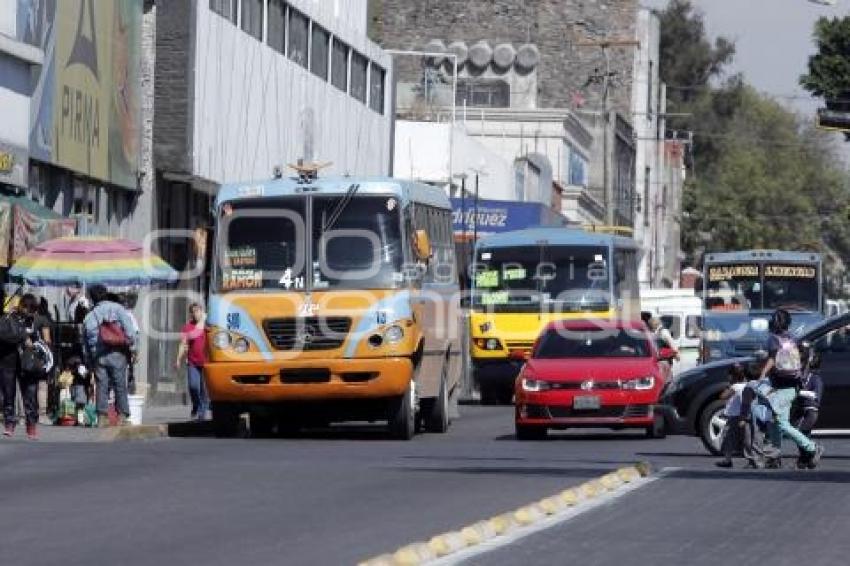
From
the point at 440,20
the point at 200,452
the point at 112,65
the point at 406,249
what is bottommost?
the point at 200,452

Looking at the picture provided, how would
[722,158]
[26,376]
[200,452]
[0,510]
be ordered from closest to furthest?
1. [0,510]
2. [200,452]
3. [26,376]
4. [722,158]

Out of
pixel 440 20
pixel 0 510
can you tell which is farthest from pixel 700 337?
pixel 440 20

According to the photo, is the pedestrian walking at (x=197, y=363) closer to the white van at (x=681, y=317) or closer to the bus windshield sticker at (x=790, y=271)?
the bus windshield sticker at (x=790, y=271)

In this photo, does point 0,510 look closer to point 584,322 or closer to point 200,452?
point 200,452

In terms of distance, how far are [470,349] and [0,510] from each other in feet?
92.0

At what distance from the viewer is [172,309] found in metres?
47.4

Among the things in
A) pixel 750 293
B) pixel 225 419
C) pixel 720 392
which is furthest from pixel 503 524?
pixel 750 293

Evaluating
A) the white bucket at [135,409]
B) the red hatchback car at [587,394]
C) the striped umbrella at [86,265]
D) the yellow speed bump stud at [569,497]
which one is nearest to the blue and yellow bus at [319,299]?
the red hatchback car at [587,394]

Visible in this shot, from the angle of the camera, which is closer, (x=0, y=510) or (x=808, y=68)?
(x=0, y=510)

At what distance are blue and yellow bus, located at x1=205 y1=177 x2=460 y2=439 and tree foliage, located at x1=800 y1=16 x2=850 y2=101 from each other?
34201mm

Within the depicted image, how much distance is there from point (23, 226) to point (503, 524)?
19887 millimetres

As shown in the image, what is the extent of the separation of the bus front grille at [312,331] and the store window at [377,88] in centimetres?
3539

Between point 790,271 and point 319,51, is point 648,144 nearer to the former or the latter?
point 319,51

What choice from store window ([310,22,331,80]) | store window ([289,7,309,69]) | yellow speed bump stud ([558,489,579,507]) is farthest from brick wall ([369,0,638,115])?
yellow speed bump stud ([558,489,579,507])
